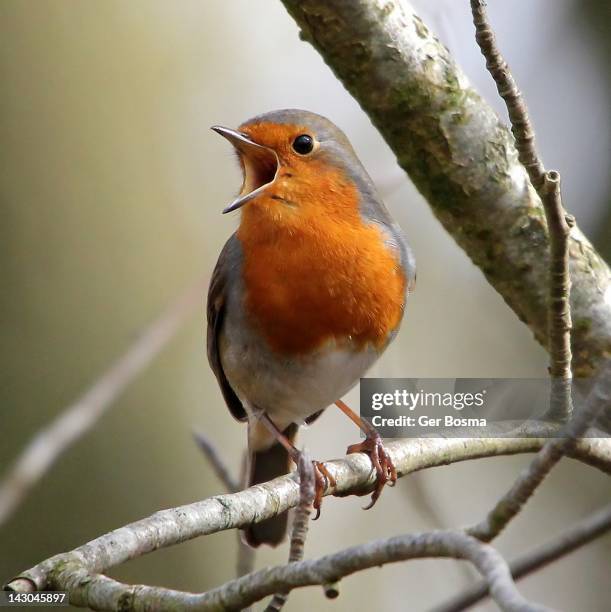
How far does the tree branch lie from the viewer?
3.03 metres

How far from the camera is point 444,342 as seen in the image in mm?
6781

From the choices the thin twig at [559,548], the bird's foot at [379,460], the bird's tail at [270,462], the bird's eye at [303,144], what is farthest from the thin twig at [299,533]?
the bird's tail at [270,462]

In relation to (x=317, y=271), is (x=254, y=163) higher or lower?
higher

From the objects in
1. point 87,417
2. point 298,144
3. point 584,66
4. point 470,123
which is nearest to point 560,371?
point 470,123

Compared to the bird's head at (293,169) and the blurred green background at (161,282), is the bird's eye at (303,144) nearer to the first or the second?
the bird's head at (293,169)

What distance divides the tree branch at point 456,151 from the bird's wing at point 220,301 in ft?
2.29

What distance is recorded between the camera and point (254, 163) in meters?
3.27

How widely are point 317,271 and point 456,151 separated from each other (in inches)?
24.0

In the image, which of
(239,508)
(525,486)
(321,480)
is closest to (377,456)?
(321,480)

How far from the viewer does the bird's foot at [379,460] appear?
130 inches

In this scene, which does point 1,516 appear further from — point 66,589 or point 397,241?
point 397,241

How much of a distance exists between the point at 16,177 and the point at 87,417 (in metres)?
3.25

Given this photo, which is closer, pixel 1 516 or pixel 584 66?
pixel 1 516

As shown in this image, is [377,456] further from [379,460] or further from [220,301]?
[220,301]
